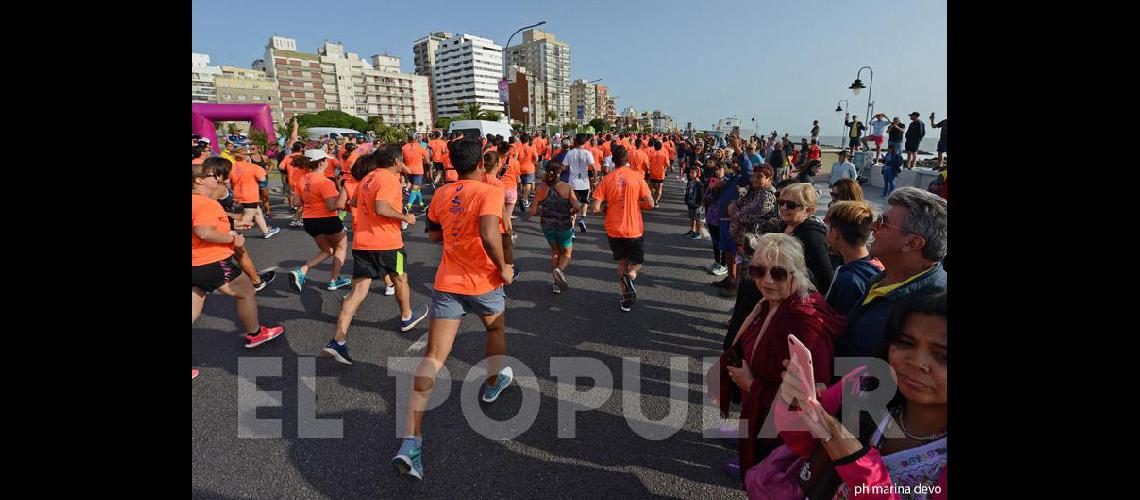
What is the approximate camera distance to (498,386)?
3.37m

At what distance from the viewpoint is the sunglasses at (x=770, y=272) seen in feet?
6.51

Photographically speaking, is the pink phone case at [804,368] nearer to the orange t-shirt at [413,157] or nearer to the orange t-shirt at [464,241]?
the orange t-shirt at [464,241]

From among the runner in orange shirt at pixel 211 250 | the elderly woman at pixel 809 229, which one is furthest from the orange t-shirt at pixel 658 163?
the runner in orange shirt at pixel 211 250

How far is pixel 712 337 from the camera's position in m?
4.43

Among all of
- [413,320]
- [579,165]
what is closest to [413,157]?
[579,165]

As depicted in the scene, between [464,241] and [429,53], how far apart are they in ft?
498

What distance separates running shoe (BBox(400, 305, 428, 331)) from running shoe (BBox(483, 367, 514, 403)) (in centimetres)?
148

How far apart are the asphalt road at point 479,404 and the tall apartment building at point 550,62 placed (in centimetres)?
13230

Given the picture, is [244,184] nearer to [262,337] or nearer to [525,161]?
[262,337]

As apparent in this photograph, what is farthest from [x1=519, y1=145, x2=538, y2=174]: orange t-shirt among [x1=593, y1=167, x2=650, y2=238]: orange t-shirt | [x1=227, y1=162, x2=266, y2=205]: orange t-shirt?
[x1=593, y1=167, x2=650, y2=238]: orange t-shirt

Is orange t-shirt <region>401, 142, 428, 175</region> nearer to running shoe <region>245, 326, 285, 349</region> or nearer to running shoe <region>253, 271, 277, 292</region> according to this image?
running shoe <region>253, 271, 277, 292</region>
